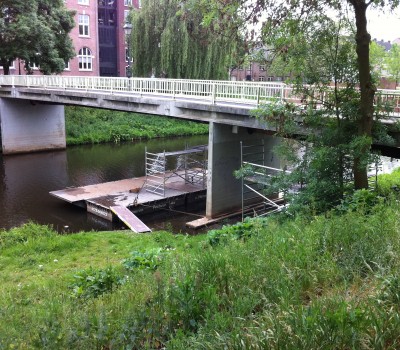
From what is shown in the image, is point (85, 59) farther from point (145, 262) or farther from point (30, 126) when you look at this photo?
point (145, 262)

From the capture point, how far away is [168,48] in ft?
102

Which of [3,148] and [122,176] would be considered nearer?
[122,176]

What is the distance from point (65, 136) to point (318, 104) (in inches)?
1049

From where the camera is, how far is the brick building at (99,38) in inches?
1864

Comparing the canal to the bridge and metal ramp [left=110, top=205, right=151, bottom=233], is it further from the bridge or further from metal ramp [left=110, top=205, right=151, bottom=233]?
the bridge

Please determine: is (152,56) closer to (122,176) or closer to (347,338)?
(122,176)

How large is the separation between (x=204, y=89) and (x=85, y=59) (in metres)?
35.5

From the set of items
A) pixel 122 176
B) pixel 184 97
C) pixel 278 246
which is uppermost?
pixel 184 97

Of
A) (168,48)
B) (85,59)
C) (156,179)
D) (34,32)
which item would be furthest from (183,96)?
(85,59)

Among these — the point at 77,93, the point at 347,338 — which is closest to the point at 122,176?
the point at 77,93

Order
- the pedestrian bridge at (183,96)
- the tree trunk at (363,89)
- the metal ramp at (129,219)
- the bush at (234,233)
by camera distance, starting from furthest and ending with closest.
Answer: the metal ramp at (129,219), the pedestrian bridge at (183,96), the tree trunk at (363,89), the bush at (234,233)

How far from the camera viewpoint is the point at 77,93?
76.1 ft

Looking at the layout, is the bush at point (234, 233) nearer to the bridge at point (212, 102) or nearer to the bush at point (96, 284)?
the bush at point (96, 284)

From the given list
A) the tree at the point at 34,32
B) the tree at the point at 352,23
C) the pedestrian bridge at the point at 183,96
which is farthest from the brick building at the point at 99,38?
the tree at the point at 352,23
